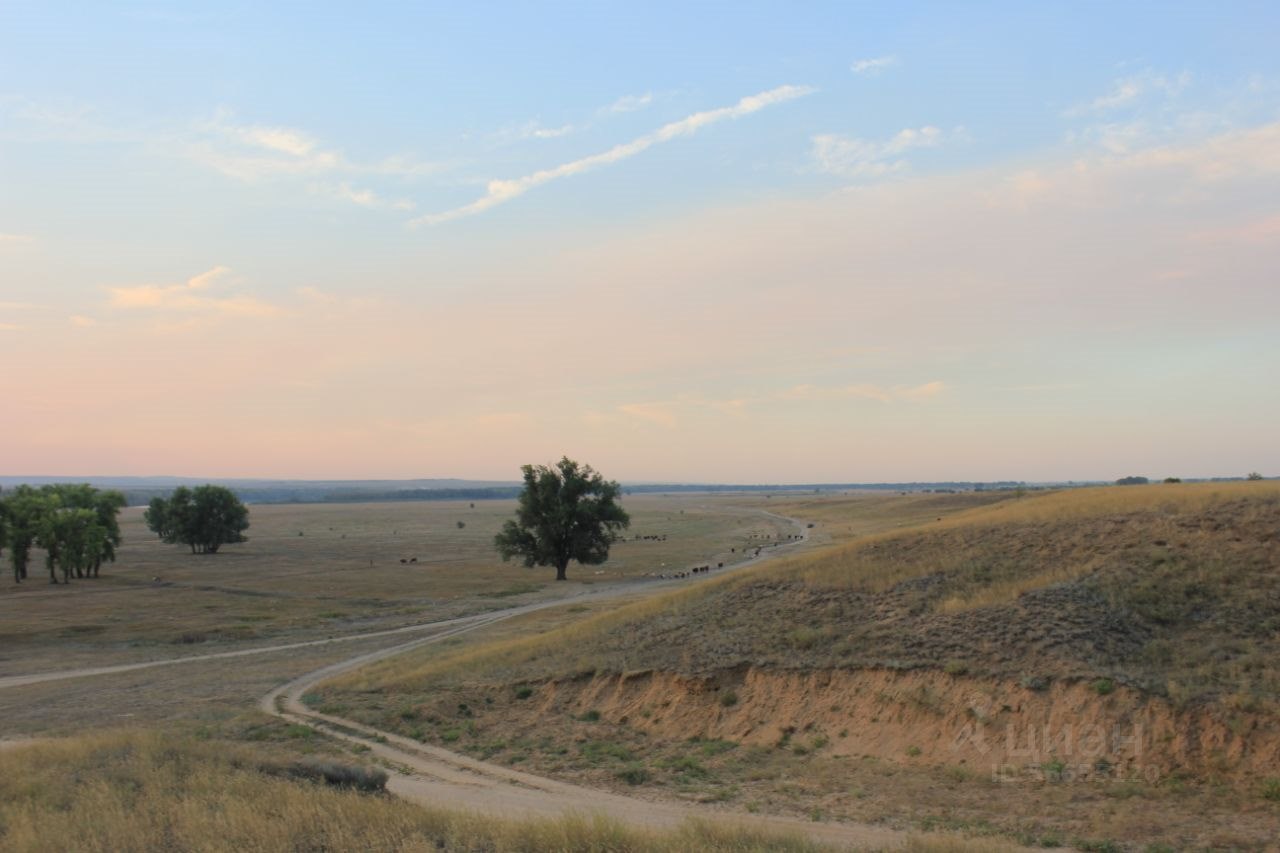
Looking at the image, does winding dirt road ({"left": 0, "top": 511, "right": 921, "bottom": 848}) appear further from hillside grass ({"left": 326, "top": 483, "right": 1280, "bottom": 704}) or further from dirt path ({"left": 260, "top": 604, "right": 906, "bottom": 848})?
hillside grass ({"left": 326, "top": 483, "right": 1280, "bottom": 704})

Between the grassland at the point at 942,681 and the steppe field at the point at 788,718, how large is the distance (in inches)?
3.1

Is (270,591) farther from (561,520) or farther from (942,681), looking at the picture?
(942,681)

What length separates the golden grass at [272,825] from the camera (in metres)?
11.0

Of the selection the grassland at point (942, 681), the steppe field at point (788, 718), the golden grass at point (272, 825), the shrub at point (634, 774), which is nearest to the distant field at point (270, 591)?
the steppe field at point (788, 718)

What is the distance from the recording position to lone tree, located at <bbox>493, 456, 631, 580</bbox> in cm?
8169

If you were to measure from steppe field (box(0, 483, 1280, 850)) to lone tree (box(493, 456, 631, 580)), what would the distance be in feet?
136

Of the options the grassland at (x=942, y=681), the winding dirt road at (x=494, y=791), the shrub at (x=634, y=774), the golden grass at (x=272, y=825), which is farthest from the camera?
the shrub at (x=634, y=774)

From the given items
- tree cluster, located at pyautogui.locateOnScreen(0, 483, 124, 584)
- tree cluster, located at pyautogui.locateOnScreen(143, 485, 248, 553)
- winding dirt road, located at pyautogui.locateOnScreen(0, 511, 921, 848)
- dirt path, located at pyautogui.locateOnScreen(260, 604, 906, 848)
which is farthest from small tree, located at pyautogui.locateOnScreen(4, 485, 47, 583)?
dirt path, located at pyautogui.locateOnScreen(260, 604, 906, 848)

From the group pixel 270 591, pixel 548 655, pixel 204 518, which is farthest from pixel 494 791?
pixel 204 518

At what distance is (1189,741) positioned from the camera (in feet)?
52.5

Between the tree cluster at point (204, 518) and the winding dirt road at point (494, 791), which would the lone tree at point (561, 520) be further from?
the tree cluster at point (204, 518)

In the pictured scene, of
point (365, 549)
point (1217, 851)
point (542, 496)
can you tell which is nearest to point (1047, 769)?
point (1217, 851)

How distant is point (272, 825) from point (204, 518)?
12018 cm

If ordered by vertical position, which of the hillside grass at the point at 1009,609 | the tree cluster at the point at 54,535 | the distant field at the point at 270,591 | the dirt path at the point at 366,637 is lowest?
the distant field at the point at 270,591
